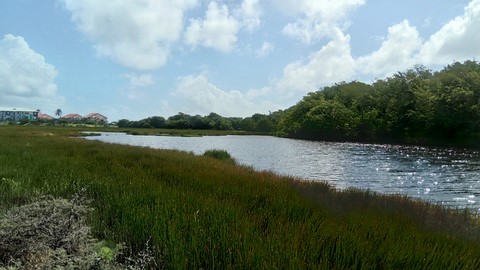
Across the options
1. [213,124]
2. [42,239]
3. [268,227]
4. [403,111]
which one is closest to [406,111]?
[403,111]

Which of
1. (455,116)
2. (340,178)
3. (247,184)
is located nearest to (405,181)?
(340,178)

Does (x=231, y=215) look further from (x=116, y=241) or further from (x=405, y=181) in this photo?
(x=405, y=181)

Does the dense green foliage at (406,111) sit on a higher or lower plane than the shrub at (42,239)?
higher

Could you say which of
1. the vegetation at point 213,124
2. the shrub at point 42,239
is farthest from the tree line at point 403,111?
the shrub at point 42,239

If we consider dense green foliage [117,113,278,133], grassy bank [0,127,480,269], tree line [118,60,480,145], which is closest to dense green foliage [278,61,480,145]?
tree line [118,60,480,145]

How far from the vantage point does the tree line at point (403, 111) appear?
57.9 m

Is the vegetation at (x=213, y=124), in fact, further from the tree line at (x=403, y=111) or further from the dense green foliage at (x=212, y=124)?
the tree line at (x=403, y=111)

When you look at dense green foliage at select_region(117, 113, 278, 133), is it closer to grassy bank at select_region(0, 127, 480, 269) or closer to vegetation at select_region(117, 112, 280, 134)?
vegetation at select_region(117, 112, 280, 134)

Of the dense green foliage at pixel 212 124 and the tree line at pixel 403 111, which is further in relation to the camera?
→ the dense green foliage at pixel 212 124

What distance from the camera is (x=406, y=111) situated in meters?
72.6

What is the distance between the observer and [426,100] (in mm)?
65688

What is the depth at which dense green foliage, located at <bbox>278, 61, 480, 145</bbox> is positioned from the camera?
5775cm

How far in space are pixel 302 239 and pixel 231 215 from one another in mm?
1594

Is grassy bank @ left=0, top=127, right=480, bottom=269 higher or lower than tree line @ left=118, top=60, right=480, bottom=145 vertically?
lower
